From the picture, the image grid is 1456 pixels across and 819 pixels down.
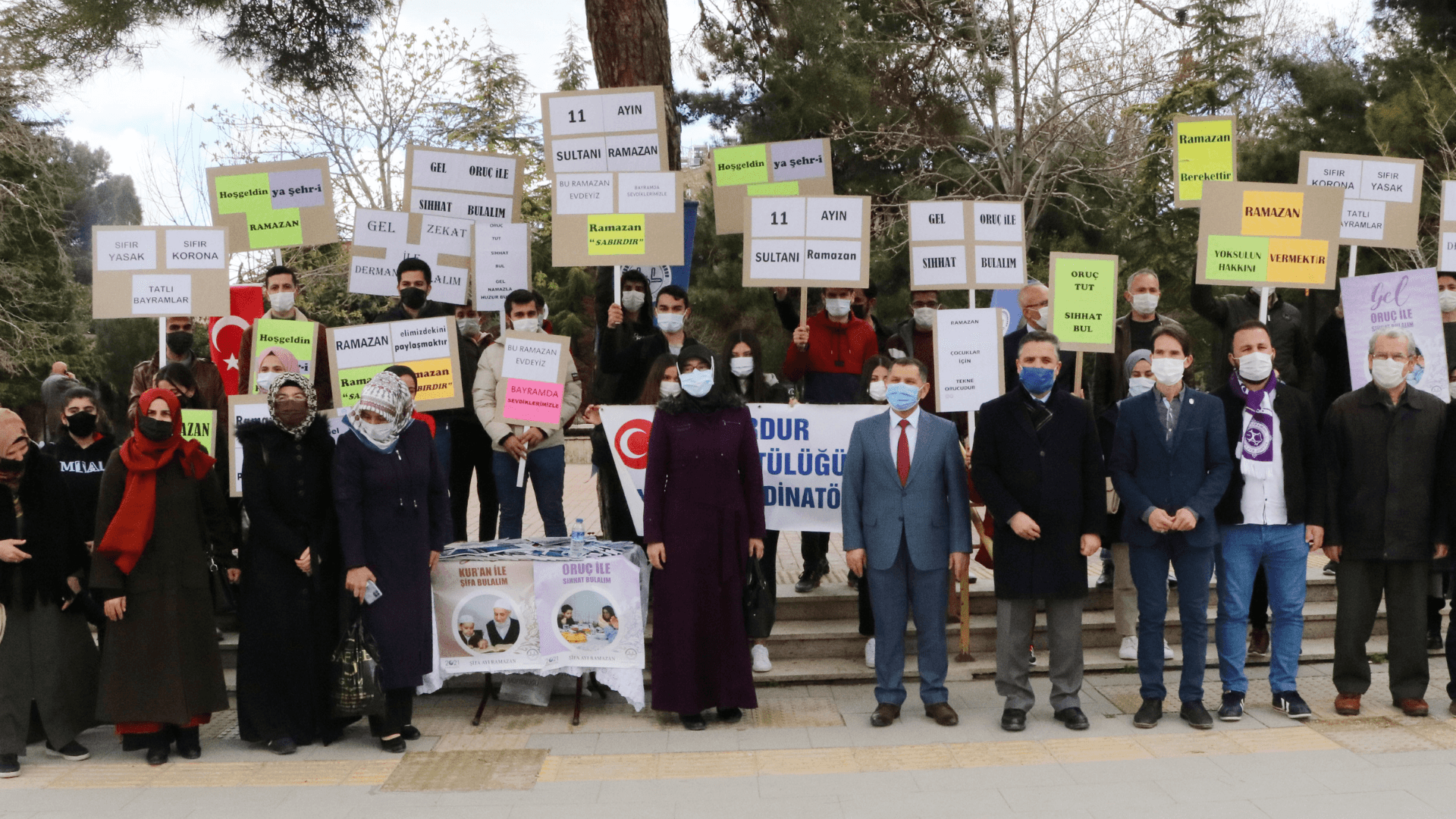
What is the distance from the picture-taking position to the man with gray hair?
6398 millimetres

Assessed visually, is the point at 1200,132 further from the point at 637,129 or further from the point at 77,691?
the point at 77,691

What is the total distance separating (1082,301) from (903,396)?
6.01ft

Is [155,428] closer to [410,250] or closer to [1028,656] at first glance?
[410,250]

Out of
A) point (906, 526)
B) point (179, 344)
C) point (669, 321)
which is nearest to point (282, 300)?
point (179, 344)

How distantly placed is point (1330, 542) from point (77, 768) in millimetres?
6444

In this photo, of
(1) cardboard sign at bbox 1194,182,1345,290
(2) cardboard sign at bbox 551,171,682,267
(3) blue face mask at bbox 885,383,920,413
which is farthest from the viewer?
(2) cardboard sign at bbox 551,171,682,267

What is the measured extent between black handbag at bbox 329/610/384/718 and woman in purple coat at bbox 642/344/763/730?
1431 mm

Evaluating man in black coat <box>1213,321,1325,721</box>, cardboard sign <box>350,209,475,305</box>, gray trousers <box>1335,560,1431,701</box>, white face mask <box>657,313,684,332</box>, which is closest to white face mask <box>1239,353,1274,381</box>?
man in black coat <box>1213,321,1325,721</box>

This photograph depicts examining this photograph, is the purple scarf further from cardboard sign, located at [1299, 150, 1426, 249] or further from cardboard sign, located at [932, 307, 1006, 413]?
cardboard sign, located at [1299, 150, 1426, 249]

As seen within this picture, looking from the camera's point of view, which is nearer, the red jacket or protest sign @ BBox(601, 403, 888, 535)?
protest sign @ BBox(601, 403, 888, 535)

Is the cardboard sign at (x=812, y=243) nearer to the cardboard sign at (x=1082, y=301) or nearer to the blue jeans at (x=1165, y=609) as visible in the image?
the cardboard sign at (x=1082, y=301)

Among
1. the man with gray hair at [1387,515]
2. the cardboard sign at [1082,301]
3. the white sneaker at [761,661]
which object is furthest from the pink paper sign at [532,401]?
the man with gray hair at [1387,515]

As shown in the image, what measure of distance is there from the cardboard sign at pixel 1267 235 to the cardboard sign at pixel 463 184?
4.84 meters

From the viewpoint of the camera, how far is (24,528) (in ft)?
19.9
